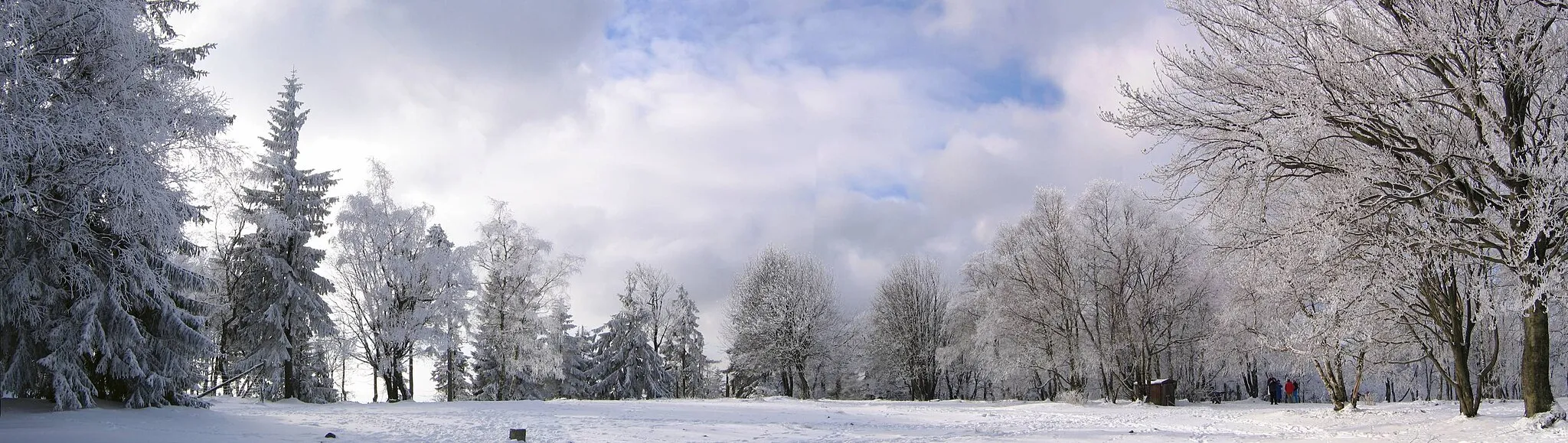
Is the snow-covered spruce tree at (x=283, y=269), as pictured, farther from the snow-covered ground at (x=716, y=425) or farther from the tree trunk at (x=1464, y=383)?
the tree trunk at (x=1464, y=383)

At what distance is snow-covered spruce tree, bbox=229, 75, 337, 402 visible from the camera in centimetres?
2480

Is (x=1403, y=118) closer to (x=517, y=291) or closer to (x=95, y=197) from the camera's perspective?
(x=95, y=197)

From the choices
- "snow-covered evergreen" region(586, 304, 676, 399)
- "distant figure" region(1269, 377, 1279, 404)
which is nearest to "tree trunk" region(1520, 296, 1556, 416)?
"distant figure" region(1269, 377, 1279, 404)

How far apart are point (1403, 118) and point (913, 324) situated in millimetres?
37531

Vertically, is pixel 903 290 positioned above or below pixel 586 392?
above

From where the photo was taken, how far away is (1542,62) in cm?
998

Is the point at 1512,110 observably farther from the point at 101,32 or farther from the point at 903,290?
the point at 903,290

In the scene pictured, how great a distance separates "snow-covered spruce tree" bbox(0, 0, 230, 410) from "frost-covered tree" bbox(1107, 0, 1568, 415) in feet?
46.8

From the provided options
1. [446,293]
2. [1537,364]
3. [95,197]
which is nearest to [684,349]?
[446,293]

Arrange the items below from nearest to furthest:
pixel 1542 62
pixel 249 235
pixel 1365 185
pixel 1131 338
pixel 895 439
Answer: pixel 1542 62
pixel 1365 185
pixel 895 439
pixel 249 235
pixel 1131 338

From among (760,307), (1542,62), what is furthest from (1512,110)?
(760,307)

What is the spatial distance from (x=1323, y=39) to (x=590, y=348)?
4284 cm

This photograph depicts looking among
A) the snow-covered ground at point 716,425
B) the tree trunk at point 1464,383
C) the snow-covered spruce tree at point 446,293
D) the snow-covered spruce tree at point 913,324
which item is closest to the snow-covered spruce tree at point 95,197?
the snow-covered ground at point 716,425

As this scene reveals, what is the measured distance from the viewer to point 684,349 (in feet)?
156
